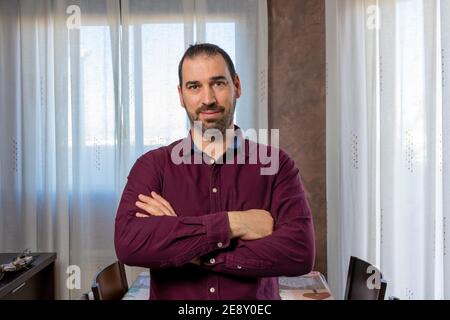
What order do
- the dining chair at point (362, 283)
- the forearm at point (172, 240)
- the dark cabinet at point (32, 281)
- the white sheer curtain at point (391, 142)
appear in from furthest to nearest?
the white sheer curtain at point (391, 142)
the dark cabinet at point (32, 281)
the dining chair at point (362, 283)
the forearm at point (172, 240)

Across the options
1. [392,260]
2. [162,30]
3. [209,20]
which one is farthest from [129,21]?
[392,260]

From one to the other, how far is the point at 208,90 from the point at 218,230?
342 millimetres

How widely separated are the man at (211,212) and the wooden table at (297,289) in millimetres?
612

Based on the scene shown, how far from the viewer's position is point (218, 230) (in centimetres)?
89

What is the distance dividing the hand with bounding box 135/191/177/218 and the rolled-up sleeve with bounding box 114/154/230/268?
0.07 feet

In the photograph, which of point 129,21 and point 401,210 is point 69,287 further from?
point 401,210

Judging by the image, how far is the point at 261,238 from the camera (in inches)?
36.7

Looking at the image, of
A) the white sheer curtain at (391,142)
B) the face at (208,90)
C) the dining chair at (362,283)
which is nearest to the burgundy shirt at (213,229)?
the face at (208,90)

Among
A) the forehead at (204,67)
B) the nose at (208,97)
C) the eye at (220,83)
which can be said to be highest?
the forehead at (204,67)

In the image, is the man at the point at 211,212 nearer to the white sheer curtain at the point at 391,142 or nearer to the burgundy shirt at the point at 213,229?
the burgundy shirt at the point at 213,229

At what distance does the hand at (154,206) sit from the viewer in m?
0.94

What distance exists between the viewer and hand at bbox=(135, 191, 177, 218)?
937 mm

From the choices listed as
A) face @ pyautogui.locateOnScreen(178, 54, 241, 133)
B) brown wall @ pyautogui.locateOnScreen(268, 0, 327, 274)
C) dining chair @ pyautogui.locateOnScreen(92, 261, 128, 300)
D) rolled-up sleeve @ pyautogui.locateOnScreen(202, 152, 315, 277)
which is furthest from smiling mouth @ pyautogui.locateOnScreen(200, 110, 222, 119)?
brown wall @ pyautogui.locateOnScreen(268, 0, 327, 274)

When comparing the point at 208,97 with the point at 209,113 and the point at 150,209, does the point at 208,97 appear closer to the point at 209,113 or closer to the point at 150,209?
the point at 209,113
